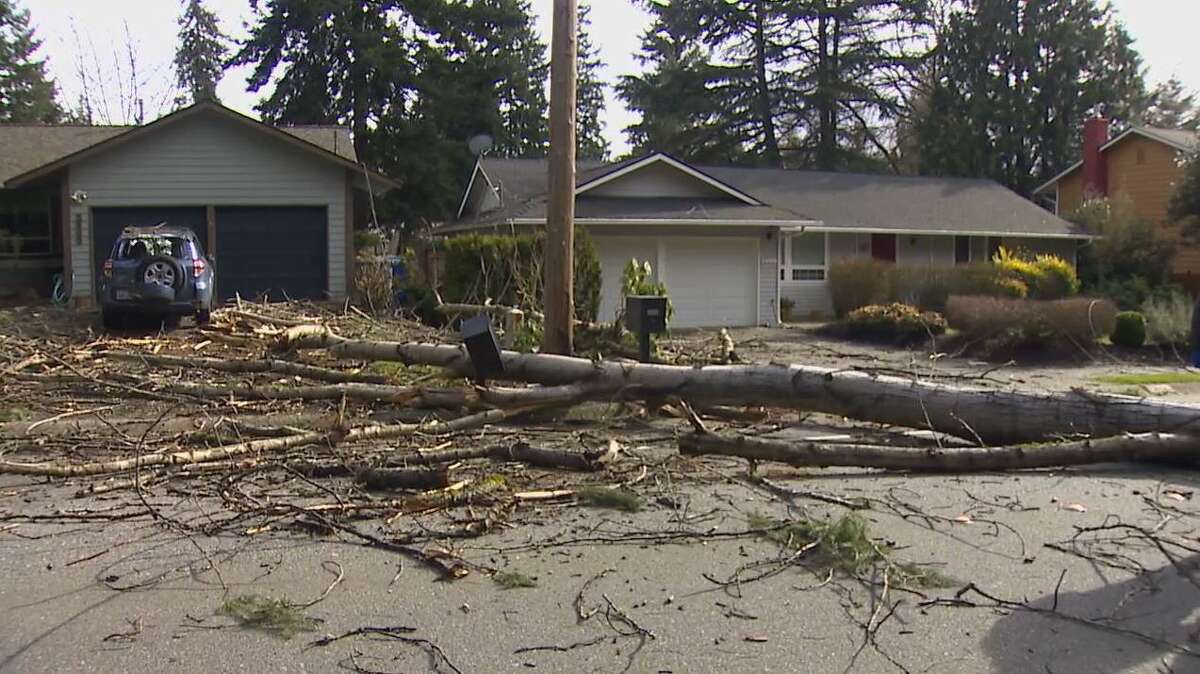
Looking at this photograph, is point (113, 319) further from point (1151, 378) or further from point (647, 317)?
point (1151, 378)

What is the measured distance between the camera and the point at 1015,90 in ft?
165

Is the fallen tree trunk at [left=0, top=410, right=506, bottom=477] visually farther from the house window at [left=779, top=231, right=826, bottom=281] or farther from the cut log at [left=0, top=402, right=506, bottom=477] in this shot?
the house window at [left=779, top=231, right=826, bottom=281]

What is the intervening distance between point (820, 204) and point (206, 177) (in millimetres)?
16156

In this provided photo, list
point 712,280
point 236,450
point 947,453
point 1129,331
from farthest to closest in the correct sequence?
point 712,280
point 1129,331
point 947,453
point 236,450

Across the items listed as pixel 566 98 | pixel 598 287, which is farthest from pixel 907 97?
pixel 566 98

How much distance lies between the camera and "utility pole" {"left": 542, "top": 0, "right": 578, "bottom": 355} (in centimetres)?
1104

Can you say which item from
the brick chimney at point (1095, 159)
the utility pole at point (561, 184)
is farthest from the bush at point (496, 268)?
the brick chimney at point (1095, 159)

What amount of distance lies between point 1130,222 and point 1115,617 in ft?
96.4

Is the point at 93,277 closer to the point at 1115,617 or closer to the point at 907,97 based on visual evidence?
the point at 1115,617

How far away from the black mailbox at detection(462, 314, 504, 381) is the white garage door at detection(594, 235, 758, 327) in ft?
46.4

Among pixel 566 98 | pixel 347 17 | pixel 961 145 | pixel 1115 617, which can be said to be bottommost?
pixel 1115 617

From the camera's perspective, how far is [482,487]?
6.73 m

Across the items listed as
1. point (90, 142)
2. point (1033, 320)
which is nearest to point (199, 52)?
point (90, 142)

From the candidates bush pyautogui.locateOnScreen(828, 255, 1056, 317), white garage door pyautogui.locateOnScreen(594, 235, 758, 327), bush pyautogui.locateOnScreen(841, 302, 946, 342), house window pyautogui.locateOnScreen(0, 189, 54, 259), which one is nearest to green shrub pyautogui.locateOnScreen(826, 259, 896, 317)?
bush pyautogui.locateOnScreen(828, 255, 1056, 317)
